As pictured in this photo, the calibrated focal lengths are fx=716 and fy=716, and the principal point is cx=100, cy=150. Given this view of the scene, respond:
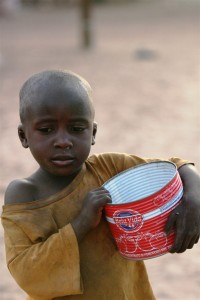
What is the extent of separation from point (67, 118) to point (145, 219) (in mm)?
357

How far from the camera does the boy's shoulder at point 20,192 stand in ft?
6.81

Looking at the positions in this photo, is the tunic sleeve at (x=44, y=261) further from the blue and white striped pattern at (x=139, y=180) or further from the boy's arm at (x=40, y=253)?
the blue and white striped pattern at (x=139, y=180)

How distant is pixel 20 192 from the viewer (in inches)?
82.0

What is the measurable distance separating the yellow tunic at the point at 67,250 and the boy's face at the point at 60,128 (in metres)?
0.11

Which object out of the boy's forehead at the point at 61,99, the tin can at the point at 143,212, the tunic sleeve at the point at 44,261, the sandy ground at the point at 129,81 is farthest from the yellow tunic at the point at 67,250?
the sandy ground at the point at 129,81

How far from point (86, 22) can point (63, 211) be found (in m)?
13.4

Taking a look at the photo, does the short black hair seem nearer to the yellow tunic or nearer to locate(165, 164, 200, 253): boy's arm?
the yellow tunic

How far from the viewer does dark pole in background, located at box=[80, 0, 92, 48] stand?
14.9 m

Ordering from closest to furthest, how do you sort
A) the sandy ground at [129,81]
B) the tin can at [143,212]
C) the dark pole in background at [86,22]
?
1. the tin can at [143,212]
2. the sandy ground at [129,81]
3. the dark pole in background at [86,22]

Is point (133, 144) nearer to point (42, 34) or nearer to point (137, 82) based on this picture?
point (137, 82)


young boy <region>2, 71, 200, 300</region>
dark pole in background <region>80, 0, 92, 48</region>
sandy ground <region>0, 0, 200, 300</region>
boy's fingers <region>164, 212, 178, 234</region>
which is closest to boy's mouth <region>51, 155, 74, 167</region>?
young boy <region>2, 71, 200, 300</region>

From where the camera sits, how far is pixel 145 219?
6.46ft

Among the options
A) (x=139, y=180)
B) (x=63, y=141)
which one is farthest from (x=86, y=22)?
(x=63, y=141)

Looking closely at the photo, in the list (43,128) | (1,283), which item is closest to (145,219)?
(43,128)
